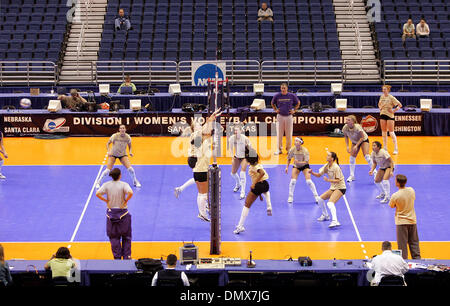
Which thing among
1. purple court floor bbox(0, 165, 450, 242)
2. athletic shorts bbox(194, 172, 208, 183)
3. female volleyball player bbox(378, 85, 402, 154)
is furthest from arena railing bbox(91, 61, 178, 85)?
athletic shorts bbox(194, 172, 208, 183)

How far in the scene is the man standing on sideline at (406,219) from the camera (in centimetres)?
1355

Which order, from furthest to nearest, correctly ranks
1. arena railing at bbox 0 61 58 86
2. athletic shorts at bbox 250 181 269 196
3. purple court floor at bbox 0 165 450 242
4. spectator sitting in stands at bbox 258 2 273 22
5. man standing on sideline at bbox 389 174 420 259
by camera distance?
spectator sitting in stands at bbox 258 2 273 22 → arena railing at bbox 0 61 58 86 → purple court floor at bbox 0 165 450 242 → athletic shorts at bbox 250 181 269 196 → man standing on sideline at bbox 389 174 420 259

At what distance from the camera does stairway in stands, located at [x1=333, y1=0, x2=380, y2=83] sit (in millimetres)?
32500

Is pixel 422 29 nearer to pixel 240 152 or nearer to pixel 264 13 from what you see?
pixel 264 13

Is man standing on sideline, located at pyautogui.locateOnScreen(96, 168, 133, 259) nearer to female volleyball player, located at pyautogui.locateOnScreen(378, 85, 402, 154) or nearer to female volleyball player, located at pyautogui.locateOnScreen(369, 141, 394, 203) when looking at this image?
female volleyball player, located at pyautogui.locateOnScreen(369, 141, 394, 203)

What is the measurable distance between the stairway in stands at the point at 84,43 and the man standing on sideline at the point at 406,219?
20610mm

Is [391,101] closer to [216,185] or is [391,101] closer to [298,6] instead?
[216,185]

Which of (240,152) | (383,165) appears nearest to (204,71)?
(240,152)

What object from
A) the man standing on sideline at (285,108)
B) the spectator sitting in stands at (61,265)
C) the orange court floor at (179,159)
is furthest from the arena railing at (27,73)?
the spectator sitting in stands at (61,265)

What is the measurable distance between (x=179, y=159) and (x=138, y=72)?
10264 millimetres

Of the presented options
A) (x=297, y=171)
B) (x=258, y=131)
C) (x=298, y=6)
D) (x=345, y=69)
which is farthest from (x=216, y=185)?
(x=298, y=6)

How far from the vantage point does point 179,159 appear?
2294 centimetres

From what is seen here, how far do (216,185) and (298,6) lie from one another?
22.6 metres

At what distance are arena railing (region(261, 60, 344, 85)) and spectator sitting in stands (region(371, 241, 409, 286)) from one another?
66.9ft
